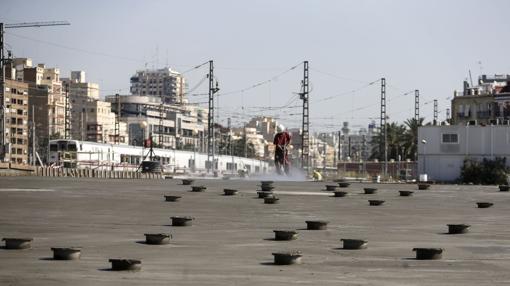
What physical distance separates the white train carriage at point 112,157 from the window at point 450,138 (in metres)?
28.8

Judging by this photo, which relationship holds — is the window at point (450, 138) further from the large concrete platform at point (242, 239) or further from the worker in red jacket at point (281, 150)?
the large concrete platform at point (242, 239)

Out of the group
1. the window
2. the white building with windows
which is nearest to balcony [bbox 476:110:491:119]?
the white building with windows

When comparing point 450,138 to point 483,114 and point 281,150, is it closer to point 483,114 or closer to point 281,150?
point 281,150

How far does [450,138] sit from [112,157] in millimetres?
40204

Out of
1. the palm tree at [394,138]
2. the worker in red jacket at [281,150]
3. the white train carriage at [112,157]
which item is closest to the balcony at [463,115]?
the palm tree at [394,138]

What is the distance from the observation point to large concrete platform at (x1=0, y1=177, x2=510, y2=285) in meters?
15.0

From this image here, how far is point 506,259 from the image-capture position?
18.2 m

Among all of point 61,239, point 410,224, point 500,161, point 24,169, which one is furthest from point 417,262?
point 500,161

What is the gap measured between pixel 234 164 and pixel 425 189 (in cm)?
9662

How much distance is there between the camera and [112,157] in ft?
361

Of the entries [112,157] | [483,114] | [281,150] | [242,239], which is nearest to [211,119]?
[112,157]

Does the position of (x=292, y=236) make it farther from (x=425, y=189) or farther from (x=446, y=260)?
(x=425, y=189)

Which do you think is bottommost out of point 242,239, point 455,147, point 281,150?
point 242,239

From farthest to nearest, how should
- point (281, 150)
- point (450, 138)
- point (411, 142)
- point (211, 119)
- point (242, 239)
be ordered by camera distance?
point (411, 142), point (450, 138), point (211, 119), point (281, 150), point (242, 239)
